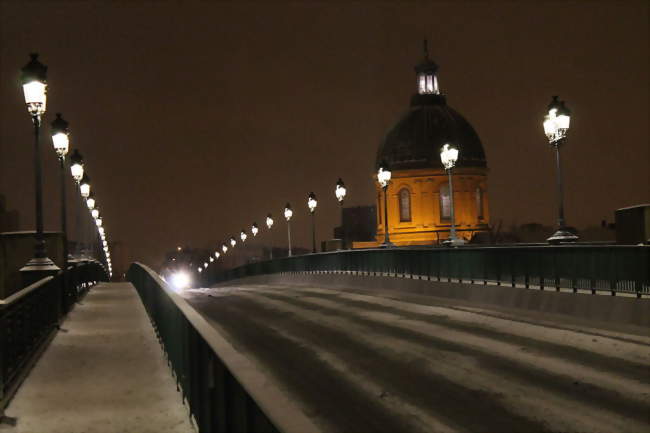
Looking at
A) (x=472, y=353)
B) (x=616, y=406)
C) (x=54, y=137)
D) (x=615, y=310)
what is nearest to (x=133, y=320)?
(x=54, y=137)

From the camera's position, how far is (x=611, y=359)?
1391 cm

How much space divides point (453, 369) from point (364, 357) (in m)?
1.93

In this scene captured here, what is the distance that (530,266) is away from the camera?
22.2 m

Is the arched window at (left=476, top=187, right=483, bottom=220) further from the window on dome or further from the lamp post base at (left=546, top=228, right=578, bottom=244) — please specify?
the lamp post base at (left=546, top=228, right=578, bottom=244)

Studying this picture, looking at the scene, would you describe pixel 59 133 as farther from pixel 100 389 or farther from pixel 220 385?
pixel 220 385

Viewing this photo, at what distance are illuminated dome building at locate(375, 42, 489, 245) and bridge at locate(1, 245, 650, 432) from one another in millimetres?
65239

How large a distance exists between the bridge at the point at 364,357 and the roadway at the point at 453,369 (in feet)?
0.13

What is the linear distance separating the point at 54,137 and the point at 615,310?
15680 millimetres

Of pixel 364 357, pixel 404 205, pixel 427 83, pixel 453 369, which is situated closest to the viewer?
pixel 453 369

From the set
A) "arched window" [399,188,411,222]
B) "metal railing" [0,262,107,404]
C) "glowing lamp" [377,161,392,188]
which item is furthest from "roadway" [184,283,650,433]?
"arched window" [399,188,411,222]

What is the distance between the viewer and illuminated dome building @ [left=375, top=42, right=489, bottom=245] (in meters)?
91.4

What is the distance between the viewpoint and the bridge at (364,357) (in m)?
9.74

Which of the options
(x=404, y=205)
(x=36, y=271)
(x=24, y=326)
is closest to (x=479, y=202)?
(x=404, y=205)

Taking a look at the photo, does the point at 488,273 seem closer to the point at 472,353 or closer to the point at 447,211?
the point at 472,353
